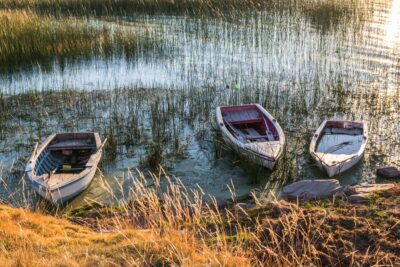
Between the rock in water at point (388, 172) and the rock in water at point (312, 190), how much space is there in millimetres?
1760

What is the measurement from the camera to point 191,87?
1405 centimetres

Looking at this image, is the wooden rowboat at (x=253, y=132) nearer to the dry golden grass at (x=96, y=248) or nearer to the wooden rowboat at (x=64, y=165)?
the wooden rowboat at (x=64, y=165)

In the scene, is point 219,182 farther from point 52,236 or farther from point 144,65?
point 144,65

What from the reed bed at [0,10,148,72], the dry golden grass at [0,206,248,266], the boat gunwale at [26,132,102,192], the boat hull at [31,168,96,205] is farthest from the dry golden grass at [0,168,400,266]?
the reed bed at [0,10,148,72]

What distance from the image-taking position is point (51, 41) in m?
16.8

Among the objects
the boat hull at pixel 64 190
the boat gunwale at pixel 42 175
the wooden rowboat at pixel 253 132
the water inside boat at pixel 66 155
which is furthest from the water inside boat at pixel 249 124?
the boat hull at pixel 64 190

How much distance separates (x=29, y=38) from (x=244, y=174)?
33.5 ft

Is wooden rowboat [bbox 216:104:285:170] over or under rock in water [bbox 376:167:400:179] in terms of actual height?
over

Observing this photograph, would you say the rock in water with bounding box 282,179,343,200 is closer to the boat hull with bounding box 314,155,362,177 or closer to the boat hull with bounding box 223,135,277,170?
the boat hull with bounding box 223,135,277,170

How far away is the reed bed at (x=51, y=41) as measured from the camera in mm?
15789

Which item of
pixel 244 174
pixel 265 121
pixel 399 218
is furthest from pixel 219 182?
pixel 399 218

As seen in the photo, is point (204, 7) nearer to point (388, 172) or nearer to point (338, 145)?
point (338, 145)

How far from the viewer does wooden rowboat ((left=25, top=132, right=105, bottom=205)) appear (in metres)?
8.34

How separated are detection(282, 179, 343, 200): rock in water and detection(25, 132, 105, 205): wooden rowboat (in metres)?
3.77
